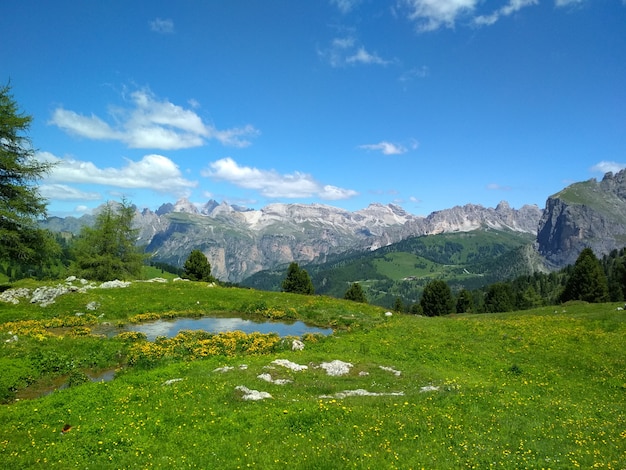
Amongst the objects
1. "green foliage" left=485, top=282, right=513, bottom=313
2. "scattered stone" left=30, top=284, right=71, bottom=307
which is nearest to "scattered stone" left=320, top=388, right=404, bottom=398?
"scattered stone" left=30, top=284, right=71, bottom=307

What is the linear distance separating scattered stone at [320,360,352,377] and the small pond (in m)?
12.7

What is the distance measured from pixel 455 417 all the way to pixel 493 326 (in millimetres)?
27720

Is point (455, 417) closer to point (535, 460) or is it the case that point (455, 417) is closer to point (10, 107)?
point (535, 460)

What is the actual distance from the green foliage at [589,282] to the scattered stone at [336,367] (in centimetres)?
8259

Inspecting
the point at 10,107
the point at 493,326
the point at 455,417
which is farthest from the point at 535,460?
the point at 10,107

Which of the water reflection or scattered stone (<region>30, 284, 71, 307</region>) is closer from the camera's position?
the water reflection

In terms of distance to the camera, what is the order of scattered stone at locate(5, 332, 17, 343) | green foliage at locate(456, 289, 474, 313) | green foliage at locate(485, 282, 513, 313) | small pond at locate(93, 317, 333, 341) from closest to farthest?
A: scattered stone at locate(5, 332, 17, 343) → small pond at locate(93, 317, 333, 341) → green foliage at locate(456, 289, 474, 313) → green foliage at locate(485, 282, 513, 313)

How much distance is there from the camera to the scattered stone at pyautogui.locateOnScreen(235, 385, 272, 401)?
19000mm

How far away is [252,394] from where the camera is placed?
19453 mm

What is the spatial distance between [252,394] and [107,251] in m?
65.2

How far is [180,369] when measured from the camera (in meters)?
24.1

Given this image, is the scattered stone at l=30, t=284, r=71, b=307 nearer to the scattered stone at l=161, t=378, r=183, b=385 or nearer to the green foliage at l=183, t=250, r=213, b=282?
the scattered stone at l=161, t=378, r=183, b=385

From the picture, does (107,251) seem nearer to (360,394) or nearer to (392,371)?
(392,371)

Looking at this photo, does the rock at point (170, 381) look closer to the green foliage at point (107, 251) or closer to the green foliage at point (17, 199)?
the green foliage at point (17, 199)
